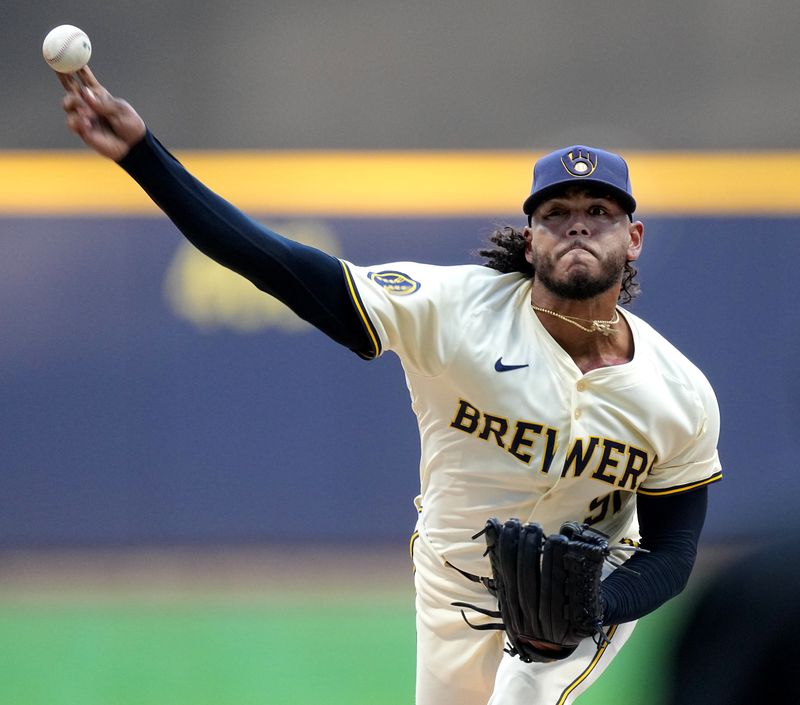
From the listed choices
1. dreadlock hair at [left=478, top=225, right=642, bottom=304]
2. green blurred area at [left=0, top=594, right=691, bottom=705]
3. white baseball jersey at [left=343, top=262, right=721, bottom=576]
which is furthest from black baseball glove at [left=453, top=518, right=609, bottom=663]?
green blurred area at [left=0, top=594, right=691, bottom=705]

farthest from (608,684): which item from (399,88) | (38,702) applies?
(399,88)

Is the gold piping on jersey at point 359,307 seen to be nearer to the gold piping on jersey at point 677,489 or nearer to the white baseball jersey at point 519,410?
the white baseball jersey at point 519,410

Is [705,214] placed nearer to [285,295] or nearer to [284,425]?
[284,425]

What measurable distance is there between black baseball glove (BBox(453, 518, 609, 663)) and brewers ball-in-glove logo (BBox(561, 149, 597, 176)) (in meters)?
0.77

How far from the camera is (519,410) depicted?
2.46m

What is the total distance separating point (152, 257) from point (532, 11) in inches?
80.4

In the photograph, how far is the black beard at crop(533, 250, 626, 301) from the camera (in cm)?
248

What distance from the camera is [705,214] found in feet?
17.3

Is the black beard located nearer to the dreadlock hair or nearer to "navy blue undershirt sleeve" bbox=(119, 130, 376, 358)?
the dreadlock hair

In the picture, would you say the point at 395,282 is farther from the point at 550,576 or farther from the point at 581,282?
the point at 550,576

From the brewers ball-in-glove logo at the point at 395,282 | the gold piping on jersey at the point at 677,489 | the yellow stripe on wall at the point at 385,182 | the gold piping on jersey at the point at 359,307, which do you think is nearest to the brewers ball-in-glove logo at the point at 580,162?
the brewers ball-in-glove logo at the point at 395,282

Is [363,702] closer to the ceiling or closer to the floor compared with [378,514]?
closer to the floor

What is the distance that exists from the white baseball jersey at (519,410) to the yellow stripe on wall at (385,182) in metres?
2.65

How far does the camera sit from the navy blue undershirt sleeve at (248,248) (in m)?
2.13
